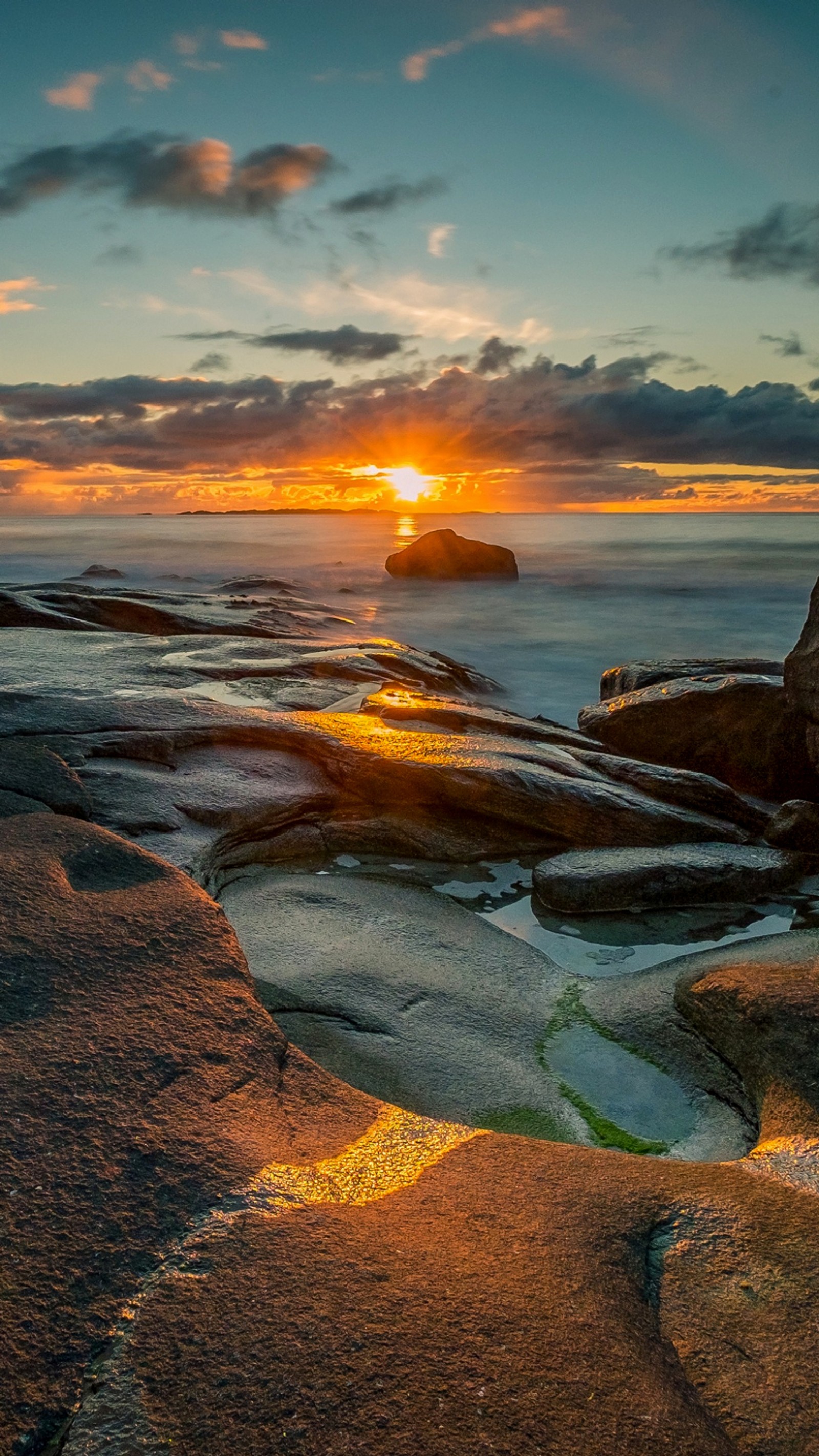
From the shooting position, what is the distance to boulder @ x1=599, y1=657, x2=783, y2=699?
31.6 ft

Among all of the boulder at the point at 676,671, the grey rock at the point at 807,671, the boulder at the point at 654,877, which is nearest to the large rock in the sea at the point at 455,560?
the boulder at the point at 676,671

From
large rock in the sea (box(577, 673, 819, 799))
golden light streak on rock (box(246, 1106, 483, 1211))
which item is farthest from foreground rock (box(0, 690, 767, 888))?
golden light streak on rock (box(246, 1106, 483, 1211))

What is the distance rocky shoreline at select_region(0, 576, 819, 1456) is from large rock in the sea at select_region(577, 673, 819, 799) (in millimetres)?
1789

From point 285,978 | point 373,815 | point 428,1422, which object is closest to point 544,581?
point 373,815

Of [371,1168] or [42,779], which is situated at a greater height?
[42,779]

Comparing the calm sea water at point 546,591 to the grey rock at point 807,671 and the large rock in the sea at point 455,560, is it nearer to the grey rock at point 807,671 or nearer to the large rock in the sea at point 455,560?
the large rock in the sea at point 455,560

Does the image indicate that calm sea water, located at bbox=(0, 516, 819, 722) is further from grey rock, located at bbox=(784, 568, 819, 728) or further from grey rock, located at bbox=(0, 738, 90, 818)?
Result: grey rock, located at bbox=(0, 738, 90, 818)

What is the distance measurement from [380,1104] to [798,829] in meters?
4.28

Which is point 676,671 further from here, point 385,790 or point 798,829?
point 385,790

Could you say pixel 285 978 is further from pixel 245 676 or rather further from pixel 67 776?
pixel 245 676

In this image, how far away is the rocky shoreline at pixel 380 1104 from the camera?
1.65 metres

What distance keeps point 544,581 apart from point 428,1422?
2966 cm

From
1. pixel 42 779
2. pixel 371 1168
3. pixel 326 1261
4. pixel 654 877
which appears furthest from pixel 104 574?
pixel 326 1261

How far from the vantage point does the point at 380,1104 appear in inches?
105
